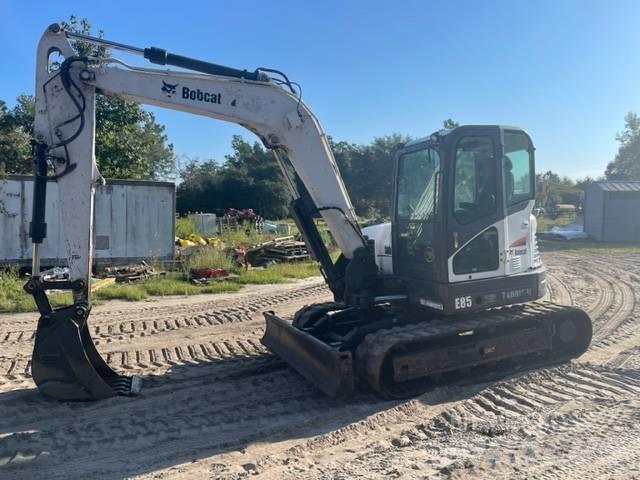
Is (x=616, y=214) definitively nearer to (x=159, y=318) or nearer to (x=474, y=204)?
(x=474, y=204)

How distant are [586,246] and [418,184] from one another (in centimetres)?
2048

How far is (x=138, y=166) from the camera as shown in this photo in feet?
64.9

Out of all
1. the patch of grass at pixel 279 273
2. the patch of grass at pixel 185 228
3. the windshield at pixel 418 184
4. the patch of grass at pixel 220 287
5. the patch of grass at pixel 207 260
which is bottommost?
the patch of grass at pixel 220 287

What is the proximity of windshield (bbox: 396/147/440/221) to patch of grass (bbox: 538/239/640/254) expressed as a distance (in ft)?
57.5

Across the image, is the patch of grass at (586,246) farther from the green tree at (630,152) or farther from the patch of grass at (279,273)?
the green tree at (630,152)

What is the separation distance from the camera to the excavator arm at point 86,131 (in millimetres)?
4980

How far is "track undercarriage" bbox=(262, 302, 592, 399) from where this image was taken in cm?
512

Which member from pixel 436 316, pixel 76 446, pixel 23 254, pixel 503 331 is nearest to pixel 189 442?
pixel 76 446

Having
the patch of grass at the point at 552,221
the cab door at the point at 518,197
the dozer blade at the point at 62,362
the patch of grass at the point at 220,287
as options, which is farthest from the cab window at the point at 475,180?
the patch of grass at the point at 552,221

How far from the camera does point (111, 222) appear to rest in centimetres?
1427

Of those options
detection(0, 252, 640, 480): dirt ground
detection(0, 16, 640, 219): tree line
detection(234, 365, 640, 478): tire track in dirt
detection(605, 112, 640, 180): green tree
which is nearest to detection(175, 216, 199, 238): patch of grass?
detection(0, 16, 640, 219): tree line

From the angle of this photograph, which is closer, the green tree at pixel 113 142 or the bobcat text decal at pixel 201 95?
the bobcat text decal at pixel 201 95

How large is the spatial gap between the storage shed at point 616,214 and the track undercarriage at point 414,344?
2242 centimetres

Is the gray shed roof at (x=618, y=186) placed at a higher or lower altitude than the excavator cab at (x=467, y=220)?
higher
